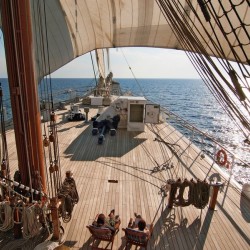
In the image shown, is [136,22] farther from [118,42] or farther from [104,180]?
[104,180]

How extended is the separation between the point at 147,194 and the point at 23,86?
15.7ft

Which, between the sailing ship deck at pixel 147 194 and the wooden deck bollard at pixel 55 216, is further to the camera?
the sailing ship deck at pixel 147 194

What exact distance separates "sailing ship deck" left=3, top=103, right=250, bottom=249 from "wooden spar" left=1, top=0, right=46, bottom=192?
1934 mm

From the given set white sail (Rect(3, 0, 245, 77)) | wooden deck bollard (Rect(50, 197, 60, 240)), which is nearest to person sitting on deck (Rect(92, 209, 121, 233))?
wooden deck bollard (Rect(50, 197, 60, 240))

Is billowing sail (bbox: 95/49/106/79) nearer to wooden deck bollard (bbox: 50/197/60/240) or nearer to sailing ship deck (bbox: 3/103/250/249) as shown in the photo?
sailing ship deck (bbox: 3/103/250/249)

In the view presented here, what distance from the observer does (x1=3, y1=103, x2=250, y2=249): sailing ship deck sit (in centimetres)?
564

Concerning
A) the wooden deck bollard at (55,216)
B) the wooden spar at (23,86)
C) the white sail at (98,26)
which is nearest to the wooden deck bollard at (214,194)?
the wooden deck bollard at (55,216)

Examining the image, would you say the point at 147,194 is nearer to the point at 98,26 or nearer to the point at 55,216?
the point at 55,216

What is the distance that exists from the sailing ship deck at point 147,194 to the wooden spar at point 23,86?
193cm

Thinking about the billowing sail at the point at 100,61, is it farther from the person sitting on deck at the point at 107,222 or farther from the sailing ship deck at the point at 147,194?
the person sitting on deck at the point at 107,222

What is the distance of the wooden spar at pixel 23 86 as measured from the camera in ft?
14.5

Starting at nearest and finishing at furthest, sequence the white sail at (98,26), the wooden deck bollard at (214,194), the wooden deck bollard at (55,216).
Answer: the wooden deck bollard at (55,216), the wooden deck bollard at (214,194), the white sail at (98,26)

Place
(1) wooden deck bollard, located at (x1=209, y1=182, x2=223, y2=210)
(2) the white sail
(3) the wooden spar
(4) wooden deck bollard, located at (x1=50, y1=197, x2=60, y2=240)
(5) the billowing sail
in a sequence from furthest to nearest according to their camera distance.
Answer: (5) the billowing sail
(2) the white sail
(1) wooden deck bollard, located at (x1=209, y1=182, x2=223, y2=210)
(4) wooden deck bollard, located at (x1=50, y1=197, x2=60, y2=240)
(3) the wooden spar

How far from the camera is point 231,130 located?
38188 mm
